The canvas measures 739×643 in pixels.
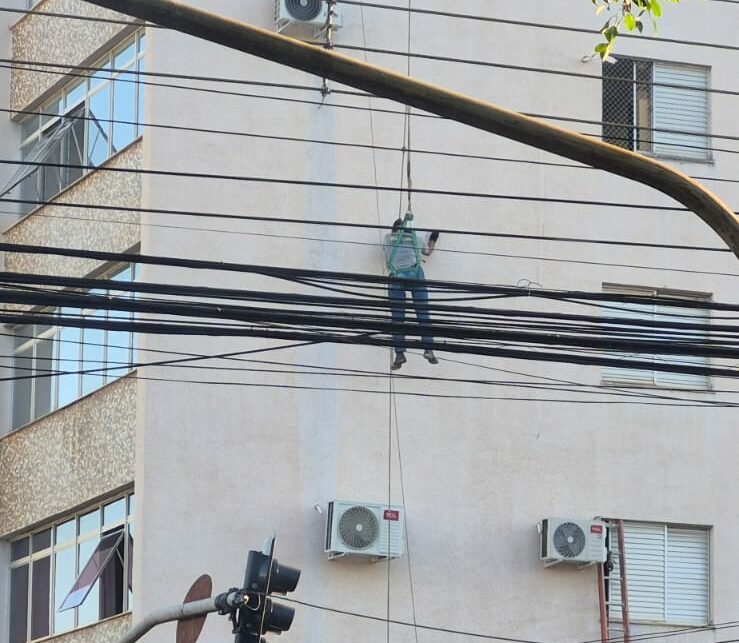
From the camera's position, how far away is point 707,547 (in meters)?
23.1

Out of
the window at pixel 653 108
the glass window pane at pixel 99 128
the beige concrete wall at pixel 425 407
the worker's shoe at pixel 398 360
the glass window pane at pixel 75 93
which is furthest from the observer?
the glass window pane at pixel 75 93

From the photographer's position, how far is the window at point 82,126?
22859mm

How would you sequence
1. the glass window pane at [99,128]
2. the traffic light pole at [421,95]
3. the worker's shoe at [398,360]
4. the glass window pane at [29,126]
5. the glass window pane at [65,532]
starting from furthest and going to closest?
the glass window pane at [29,126] < the glass window pane at [99,128] < the glass window pane at [65,532] < the worker's shoe at [398,360] < the traffic light pole at [421,95]

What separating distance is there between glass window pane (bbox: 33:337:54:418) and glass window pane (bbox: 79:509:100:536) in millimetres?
1675

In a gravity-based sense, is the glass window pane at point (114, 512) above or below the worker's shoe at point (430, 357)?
below

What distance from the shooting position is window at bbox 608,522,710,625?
22688 millimetres

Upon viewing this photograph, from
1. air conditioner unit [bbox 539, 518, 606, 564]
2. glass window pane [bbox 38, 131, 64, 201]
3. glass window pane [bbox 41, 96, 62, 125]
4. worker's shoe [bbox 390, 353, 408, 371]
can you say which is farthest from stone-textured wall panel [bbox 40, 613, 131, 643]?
glass window pane [bbox 41, 96, 62, 125]

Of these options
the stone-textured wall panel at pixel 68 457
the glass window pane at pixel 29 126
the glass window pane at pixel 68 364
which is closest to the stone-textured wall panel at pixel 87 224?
the glass window pane at pixel 68 364

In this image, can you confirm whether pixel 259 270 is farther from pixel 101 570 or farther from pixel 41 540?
pixel 41 540

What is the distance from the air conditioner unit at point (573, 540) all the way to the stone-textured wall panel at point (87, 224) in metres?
5.50

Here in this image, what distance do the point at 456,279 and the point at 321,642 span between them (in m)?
4.28

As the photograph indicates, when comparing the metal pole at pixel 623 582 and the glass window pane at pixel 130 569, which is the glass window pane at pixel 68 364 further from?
the metal pole at pixel 623 582

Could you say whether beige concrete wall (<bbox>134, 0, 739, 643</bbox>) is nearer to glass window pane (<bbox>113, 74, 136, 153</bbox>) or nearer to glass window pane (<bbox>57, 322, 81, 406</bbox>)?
glass window pane (<bbox>113, 74, 136, 153</bbox>)

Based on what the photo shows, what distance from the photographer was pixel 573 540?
2202cm
